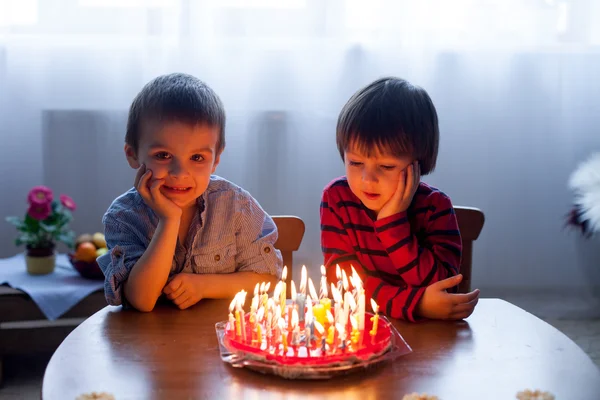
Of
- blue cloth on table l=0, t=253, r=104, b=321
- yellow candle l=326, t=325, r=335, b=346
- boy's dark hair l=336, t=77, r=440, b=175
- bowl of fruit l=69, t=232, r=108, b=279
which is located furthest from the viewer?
bowl of fruit l=69, t=232, r=108, b=279

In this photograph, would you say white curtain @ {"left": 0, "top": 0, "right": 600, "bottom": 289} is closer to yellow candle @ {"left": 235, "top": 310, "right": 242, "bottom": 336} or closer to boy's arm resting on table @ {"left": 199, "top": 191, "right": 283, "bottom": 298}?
boy's arm resting on table @ {"left": 199, "top": 191, "right": 283, "bottom": 298}

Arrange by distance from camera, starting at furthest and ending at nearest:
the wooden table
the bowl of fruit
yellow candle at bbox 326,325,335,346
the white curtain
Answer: the white curtain
the bowl of fruit
yellow candle at bbox 326,325,335,346
the wooden table

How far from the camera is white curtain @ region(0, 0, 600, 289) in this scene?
9.07 feet

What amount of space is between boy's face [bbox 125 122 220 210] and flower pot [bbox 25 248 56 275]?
126cm

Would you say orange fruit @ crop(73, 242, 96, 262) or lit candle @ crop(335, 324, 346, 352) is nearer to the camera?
lit candle @ crop(335, 324, 346, 352)

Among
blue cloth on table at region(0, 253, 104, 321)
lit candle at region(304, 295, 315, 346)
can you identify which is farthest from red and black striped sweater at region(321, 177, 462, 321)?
blue cloth on table at region(0, 253, 104, 321)

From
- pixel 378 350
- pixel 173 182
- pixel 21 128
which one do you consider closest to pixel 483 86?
pixel 21 128

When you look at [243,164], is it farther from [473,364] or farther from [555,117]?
[473,364]

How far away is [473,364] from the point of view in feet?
3.23

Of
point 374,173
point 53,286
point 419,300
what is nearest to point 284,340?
point 419,300

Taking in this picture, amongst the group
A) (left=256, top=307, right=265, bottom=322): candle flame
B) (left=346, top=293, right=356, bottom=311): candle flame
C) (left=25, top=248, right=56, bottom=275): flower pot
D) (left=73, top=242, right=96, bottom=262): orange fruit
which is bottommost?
(left=25, top=248, right=56, bottom=275): flower pot

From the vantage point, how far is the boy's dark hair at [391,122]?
128 cm

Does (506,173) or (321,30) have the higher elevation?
(321,30)

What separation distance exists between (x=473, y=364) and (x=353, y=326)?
0.54 feet
